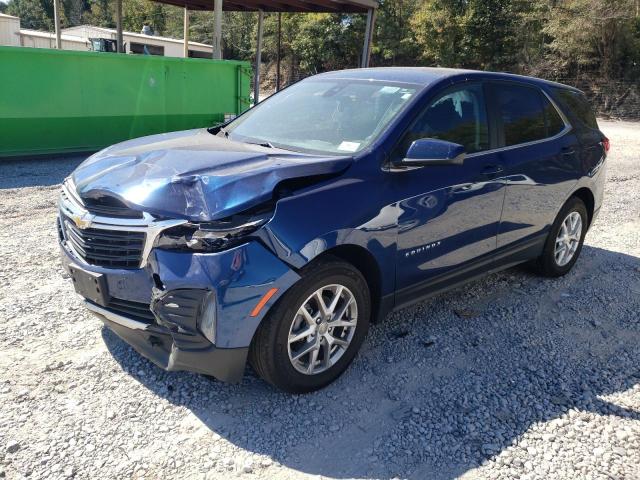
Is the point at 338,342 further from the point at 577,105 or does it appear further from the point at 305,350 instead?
the point at 577,105

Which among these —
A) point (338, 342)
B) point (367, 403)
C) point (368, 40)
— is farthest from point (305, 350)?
point (368, 40)

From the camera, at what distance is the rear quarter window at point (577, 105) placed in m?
5.00

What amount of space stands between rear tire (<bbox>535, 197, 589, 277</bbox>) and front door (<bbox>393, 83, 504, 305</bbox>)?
1.03 meters

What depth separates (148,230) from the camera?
9.11 ft

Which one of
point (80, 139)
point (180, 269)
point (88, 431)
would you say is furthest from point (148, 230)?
point (80, 139)

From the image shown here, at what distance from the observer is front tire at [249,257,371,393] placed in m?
2.89

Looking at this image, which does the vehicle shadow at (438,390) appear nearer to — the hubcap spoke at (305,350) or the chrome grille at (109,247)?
the hubcap spoke at (305,350)

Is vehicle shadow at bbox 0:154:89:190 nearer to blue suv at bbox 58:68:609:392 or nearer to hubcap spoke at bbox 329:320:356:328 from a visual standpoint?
blue suv at bbox 58:68:609:392

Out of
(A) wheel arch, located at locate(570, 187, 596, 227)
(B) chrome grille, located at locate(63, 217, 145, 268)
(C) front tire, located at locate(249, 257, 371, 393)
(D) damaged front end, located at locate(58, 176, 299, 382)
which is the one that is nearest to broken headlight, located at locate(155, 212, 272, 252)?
(D) damaged front end, located at locate(58, 176, 299, 382)

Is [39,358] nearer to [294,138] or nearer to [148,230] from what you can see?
[148,230]

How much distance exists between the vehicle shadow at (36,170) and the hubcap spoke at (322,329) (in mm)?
5833

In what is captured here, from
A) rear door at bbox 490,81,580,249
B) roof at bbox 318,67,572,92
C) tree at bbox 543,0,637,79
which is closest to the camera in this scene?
roof at bbox 318,67,572,92

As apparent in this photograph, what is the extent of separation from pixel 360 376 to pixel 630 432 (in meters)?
1.50

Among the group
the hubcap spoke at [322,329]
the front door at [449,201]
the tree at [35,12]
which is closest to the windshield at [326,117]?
the front door at [449,201]
